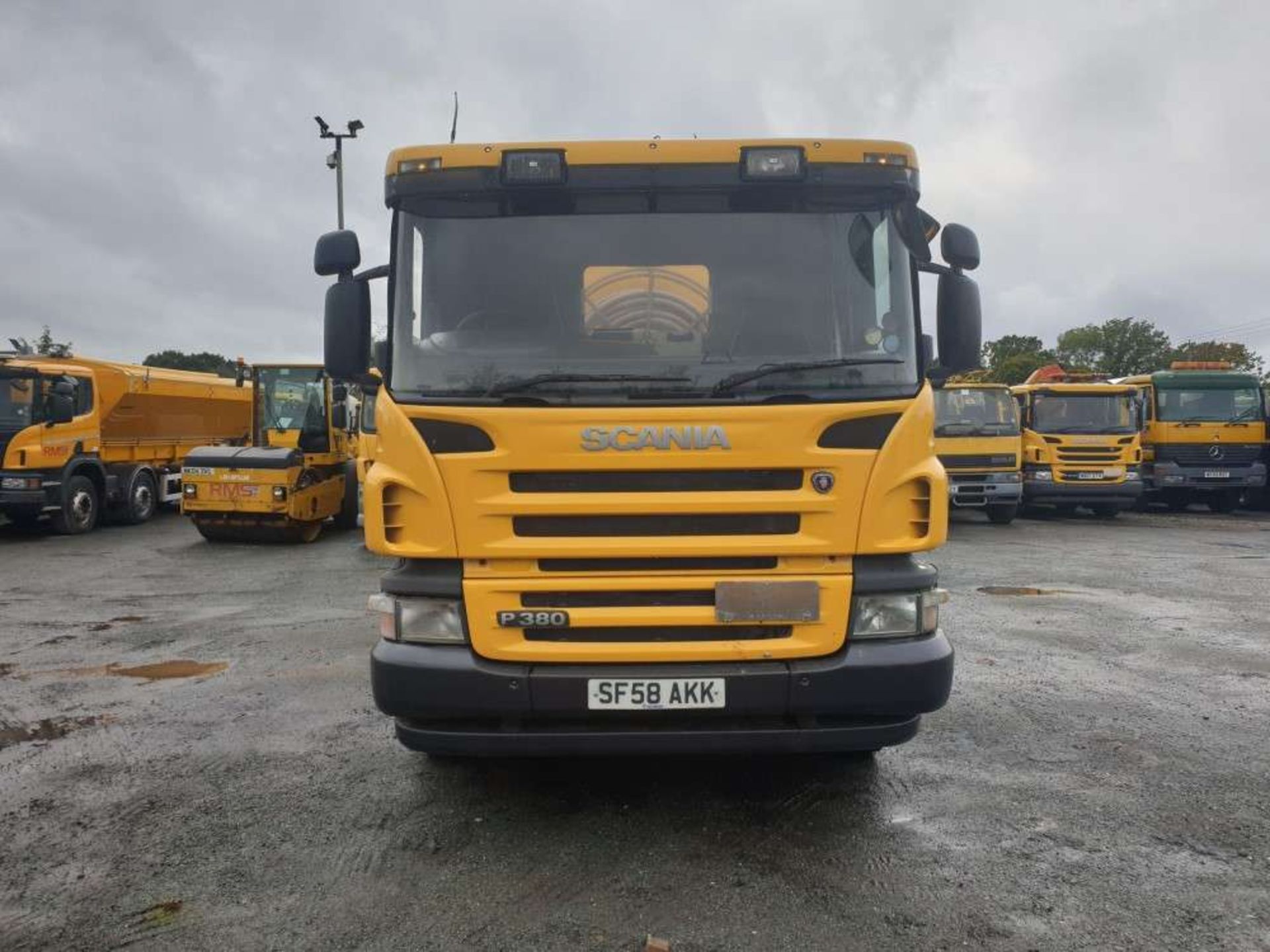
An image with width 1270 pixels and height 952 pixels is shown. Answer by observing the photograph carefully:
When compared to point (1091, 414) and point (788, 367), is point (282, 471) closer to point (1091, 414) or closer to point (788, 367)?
point (788, 367)

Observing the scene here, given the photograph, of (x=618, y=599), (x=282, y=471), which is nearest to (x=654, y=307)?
(x=618, y=599)

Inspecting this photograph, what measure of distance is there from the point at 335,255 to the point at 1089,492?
49.3 feet

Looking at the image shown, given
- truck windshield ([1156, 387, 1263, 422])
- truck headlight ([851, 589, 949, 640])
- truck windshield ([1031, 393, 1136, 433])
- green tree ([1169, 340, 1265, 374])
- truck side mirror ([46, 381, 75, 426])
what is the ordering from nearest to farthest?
1. truck headlight ([851, 589, 949, 640])
2. truck side mirror ([46, 381, 75, 426])
3. truck windshield ([1031, 393, 1136, 433])
4. truck windshield ([1156, 387, 1263, 422])
5. green tree ([1169, 340, 1265, 374])

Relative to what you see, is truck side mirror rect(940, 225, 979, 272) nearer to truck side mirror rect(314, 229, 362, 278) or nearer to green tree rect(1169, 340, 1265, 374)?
truck side mirror rect(314, 229, 362, 278)

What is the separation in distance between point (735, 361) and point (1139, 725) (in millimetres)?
3099

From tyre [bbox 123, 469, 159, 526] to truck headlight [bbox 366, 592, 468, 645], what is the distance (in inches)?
571

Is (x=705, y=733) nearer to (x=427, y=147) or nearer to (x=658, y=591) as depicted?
(x=658, y=591)

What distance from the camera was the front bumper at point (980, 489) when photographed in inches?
594

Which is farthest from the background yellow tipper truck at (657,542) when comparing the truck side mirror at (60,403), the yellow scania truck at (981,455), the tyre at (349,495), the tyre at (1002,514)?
the tyre at (1002,514)

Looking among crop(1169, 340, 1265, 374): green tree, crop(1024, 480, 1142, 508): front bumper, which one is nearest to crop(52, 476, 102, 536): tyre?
crop(1024, 480, 1142, 508): front bumper

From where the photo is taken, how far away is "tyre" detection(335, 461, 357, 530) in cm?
1473

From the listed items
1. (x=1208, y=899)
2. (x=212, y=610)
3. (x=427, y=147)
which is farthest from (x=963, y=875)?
(x=212, y=610)

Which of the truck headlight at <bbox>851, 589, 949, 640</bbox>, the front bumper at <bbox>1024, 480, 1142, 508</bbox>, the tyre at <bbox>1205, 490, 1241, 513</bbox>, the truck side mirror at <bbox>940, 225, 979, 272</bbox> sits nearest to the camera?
the truck headlight at <bbox>851, 589, 949, 640</bbox>

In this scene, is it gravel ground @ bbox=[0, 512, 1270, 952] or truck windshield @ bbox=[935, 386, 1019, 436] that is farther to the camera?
truck windshield @ bbox=[935, 386, 1019, 436]
